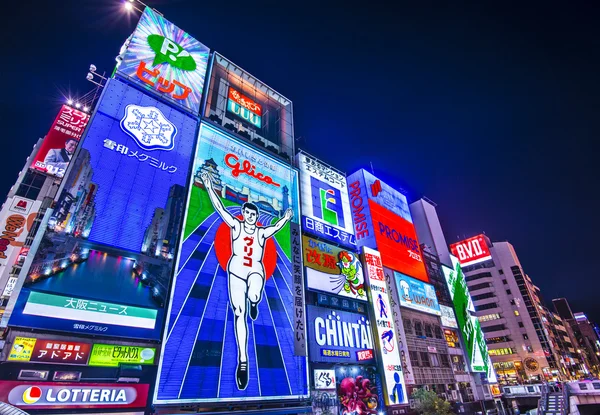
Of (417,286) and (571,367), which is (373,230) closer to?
(417,286)

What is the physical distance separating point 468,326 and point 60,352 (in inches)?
1959

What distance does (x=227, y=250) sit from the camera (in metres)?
23.5

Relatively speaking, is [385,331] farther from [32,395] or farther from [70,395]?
[32,395]

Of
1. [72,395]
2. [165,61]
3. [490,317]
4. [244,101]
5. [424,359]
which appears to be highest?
[244,101]

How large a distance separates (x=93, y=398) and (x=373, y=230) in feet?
107

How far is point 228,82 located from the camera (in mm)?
36156

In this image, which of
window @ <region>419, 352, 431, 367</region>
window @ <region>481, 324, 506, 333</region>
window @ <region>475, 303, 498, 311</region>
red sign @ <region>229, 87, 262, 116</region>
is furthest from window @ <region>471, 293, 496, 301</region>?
red sign @ <region>229, 87, 262, 116</region>

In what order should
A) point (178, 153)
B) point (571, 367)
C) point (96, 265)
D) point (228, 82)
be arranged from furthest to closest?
point (571, 367), point (228, 82), point (178, 153), point (96, 265)

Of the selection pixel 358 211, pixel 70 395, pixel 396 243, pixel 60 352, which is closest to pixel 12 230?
pixel 60 352

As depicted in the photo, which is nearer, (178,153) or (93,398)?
(93,398)

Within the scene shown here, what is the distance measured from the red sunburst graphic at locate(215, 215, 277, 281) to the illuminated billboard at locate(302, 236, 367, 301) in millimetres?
4508

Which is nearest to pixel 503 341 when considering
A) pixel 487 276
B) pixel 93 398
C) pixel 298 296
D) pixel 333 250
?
pixel 487 276

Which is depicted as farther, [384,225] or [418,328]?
[384,225]

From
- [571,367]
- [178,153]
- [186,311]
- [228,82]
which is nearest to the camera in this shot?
[186,311]
